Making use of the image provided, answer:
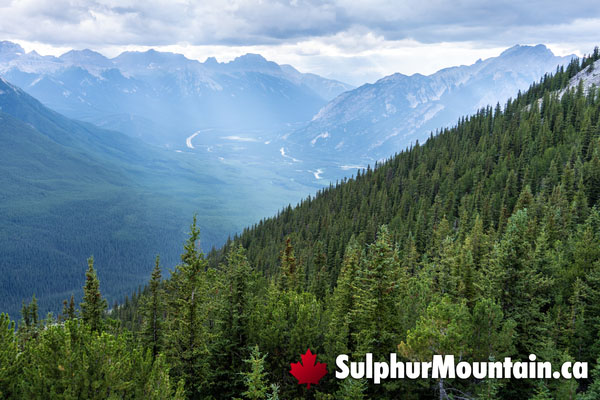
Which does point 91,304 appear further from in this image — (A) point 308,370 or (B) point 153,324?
(A) point 308,370

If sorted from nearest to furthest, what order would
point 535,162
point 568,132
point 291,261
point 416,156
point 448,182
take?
point 291,261
point 535,162
point 568,132
point 448,182
point 416,156

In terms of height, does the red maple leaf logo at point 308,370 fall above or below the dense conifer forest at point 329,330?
below

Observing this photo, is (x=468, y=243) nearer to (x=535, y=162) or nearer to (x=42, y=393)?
(x=42, y=393)

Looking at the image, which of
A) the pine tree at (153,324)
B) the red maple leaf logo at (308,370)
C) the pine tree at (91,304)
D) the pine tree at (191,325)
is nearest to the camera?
the pine tree at (191,325)

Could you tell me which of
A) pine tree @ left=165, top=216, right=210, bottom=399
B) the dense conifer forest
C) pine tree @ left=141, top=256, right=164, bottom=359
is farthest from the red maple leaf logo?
pine tree @ left=141, top=256, right=164, bottom=359

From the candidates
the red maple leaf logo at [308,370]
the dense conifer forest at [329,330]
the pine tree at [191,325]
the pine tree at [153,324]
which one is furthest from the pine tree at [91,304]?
the red maple leaf logo at [308,370]

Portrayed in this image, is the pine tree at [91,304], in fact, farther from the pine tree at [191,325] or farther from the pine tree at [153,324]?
the pine tree at [191,325]

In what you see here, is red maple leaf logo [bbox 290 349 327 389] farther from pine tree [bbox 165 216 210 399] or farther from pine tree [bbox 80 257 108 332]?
Result: pine tree [bbox 80 257 108 332]

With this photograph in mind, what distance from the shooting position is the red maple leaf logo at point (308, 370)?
97.5 feet

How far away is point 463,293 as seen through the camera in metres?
33.0

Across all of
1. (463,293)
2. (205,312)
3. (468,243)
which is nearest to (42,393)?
(205,312)

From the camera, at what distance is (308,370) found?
30.0 m

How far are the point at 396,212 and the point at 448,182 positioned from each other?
60.9ft

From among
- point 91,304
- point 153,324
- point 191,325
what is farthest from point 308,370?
point 91,304
